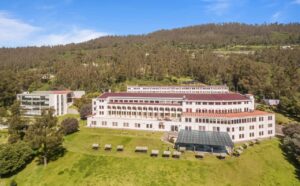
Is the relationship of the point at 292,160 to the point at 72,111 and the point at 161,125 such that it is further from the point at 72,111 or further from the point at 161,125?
the point at 72,111

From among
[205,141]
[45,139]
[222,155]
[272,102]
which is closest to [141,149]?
[205,141]

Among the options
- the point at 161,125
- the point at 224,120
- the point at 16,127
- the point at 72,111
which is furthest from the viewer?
the point at 72,111

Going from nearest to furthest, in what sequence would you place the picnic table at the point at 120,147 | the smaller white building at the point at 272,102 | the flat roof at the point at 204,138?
the flat roof at the point at 204,138, the picnic table at the point at 120,147, the smaller white building at the point at 272,102

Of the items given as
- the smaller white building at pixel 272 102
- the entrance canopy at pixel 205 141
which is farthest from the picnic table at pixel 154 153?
the smaller white building at pixel 272 102

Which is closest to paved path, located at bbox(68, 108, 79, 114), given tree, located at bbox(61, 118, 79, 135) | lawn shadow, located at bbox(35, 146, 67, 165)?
tree, located at bbox(61, 118, 79, 135)

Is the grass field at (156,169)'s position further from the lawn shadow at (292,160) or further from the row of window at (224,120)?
the row of window at (224,120)
